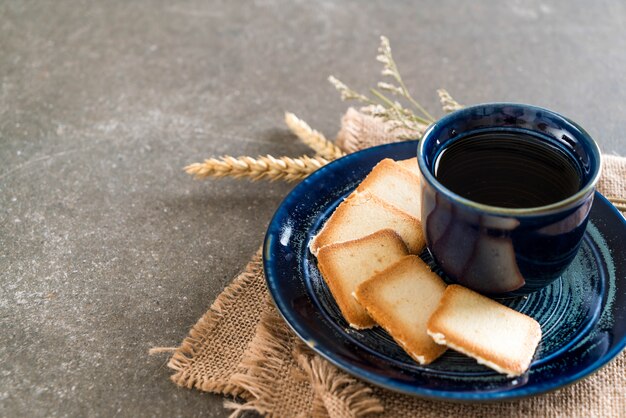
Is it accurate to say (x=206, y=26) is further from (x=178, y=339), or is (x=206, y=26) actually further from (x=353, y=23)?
(x=178, y=339)

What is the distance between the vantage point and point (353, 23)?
2.00m

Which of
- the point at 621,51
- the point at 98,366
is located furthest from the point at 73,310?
the point at 621,51

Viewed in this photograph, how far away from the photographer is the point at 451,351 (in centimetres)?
88

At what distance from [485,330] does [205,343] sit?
0.43 meters

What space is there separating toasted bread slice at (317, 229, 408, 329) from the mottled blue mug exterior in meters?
0.07

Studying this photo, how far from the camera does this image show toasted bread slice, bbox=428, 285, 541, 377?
84cm

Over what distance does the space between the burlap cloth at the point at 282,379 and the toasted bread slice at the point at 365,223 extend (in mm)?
146

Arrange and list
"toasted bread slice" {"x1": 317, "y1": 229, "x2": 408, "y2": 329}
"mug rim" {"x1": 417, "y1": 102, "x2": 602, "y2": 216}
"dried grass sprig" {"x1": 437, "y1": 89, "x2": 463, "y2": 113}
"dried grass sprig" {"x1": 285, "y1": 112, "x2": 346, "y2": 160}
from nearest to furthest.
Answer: "mug rim" {"x1": 417, "y1": 102, "x2": 602, "y2": 216} < "toasted bread slice" {"x1": 317, "y1": 229, "x2": 408, "y2": 329} < "dried grass sprig" {"x1": 437, "y1": 89, "x2": 463, "y2": 113} < "dried grass sprig" {"x1": 285, "y1": 112, "x2": 346, "y2": 160}

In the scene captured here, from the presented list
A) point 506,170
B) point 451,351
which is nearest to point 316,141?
point 506,170

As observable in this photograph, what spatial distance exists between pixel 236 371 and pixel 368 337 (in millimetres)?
216

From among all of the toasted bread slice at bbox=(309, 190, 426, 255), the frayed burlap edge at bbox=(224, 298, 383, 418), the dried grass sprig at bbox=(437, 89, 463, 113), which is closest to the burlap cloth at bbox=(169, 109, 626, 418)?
the frayed burlap edge at bbox=(224, 298, 383, 418)

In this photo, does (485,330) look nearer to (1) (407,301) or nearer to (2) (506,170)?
(1) (407,301)

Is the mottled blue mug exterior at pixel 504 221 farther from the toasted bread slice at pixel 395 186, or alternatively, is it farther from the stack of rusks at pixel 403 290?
the toasted bread slice at pixel 395 186

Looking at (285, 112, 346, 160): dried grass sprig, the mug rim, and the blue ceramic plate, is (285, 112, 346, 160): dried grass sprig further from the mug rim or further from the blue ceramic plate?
the mug rim
